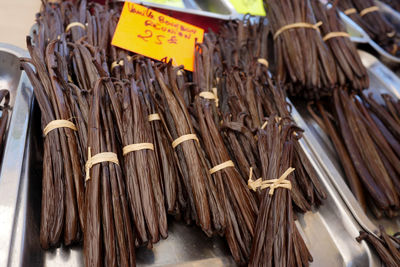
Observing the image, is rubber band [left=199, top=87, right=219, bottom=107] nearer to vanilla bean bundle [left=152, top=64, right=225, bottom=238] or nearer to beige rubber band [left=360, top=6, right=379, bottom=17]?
vanilla bean bundle [left=152, top=64, right=225, bottom=238]

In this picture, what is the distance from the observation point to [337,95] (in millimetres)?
2357

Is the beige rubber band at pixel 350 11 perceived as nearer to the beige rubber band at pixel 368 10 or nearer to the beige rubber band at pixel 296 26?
the beige rubber band at pixel 368 10

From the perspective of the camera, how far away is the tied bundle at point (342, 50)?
7.88 feet

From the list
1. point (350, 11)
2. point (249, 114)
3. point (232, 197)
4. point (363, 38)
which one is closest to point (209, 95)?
point (249, 114)

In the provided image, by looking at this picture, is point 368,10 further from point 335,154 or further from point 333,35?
point 335,154

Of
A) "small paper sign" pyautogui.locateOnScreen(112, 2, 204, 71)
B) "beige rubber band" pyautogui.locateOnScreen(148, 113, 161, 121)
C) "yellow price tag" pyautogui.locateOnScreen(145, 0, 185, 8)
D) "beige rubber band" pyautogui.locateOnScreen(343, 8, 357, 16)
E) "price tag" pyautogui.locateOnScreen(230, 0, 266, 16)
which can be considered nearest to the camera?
"beige rubber band" pyautogui.locateOnScreen(148, 113, 161, 121)

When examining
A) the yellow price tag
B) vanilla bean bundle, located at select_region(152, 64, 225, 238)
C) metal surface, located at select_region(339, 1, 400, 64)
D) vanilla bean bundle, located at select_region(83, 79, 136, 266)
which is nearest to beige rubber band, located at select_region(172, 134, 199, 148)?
vanilla bean bundle, located at select_region(152, 64, 225, 238)

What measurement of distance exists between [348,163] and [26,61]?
1880 millimetres

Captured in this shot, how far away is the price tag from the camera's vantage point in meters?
2.71

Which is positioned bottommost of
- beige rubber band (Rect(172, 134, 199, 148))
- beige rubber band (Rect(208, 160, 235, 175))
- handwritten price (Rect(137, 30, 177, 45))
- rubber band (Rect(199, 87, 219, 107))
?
beige rubber band (Rect(208, 160, 235, 175))

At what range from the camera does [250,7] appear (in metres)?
2.78

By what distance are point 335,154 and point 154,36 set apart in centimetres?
140

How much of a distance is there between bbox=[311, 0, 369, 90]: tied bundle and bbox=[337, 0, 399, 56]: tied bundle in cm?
55

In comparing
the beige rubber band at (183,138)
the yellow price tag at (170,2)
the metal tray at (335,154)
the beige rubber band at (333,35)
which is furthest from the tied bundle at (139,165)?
the beige rubber band at (333,35)
